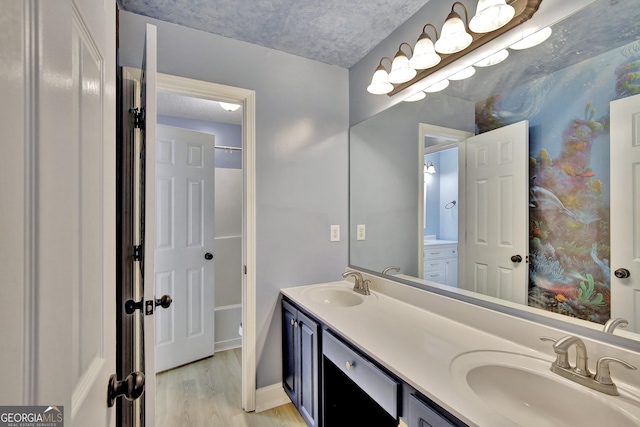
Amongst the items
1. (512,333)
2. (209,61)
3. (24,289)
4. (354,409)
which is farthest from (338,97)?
(24,289)

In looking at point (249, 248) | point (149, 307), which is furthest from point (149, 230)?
point (249, 248)

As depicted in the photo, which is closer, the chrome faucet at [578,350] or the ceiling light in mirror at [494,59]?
the chrome faucet at [578,350]

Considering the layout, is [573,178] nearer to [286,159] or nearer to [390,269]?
[390,269]

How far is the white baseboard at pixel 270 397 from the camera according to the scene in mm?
1896

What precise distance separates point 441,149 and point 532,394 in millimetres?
1118

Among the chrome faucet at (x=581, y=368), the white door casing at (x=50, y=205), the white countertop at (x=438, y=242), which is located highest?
the white door casing at (x=50, y=205)

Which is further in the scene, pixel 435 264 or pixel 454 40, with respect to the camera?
pixel 435 264

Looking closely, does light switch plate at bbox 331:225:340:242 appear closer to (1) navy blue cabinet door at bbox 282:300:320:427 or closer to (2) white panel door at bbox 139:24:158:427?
(1) navy blue cabinet door at bbox 282:300:320:427

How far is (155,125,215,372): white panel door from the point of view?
2350 millimetres

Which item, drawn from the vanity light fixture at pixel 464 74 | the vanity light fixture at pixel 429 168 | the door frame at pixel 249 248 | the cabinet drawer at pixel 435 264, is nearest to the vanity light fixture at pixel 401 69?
the vanity light fixture at pixel 464 74

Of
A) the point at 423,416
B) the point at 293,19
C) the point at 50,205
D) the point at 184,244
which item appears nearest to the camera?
the point at 50,205

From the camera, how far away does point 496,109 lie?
126 cm

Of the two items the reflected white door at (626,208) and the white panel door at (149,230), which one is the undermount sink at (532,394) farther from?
the white panel door at (149,230)

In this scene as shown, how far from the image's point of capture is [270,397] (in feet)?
6.33
